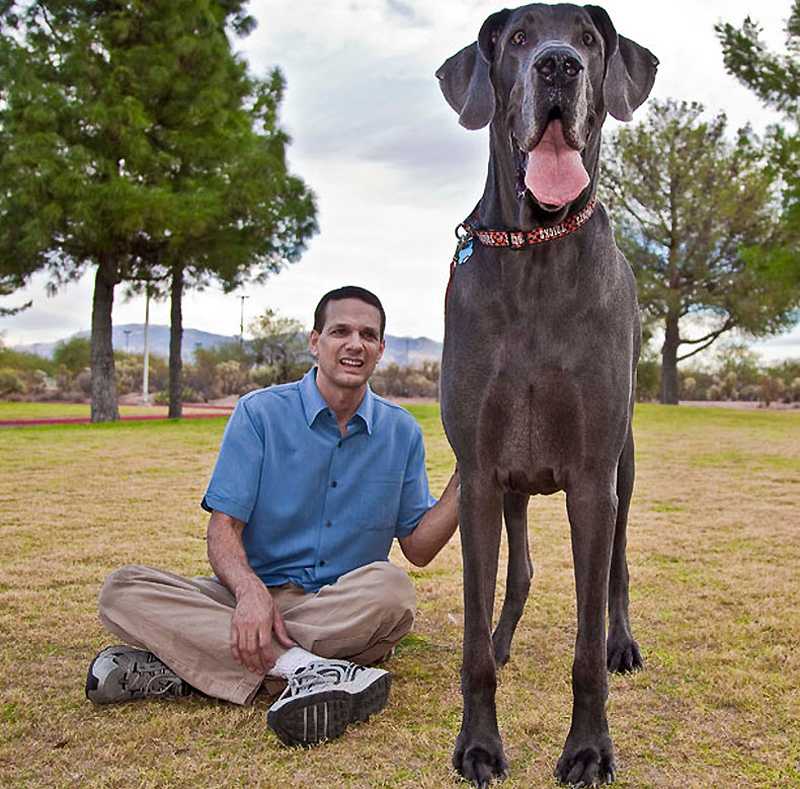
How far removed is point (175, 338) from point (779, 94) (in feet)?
52.4

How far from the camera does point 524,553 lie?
3562 mm

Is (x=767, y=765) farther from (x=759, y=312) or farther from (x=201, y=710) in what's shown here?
(x=759, y=312)

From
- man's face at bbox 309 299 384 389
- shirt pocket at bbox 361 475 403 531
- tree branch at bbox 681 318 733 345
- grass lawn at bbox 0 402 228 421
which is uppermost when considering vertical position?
tree branch at bbox 681 318 733 345

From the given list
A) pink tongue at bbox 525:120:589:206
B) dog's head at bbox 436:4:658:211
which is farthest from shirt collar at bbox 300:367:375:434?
pink tongue at bbox 525:120:589:206

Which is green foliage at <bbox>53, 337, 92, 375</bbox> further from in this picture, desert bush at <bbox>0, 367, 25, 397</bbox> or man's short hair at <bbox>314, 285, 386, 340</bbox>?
man's short hair at <bbox>314, 285, 386, 340</bbox>

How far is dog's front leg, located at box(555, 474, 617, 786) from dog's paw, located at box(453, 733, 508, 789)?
16 cm

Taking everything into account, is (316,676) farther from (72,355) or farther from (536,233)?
(72,355)

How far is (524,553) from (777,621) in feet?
4.22

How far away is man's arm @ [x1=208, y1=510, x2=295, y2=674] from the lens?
9.81 ft

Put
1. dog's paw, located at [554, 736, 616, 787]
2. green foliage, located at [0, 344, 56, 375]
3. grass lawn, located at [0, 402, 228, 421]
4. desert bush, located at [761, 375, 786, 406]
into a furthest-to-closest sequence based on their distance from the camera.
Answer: green foliage, located at [0, 344, 56, 375], desert bush, located at [761, 375, 786, 406], grass lawn, located at [0, 402, 228, 421], dog's paw, located at [554, 736, 616, 787]

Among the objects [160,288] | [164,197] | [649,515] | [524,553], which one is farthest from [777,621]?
[160,288]

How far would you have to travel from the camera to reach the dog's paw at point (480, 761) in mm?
2443

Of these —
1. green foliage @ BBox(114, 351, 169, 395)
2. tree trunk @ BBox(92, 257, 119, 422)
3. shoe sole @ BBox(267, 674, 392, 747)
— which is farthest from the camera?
green foliage @ BBox(114, 351, 169, 395)

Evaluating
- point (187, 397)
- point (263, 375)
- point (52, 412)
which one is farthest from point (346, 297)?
point (187, 397)
